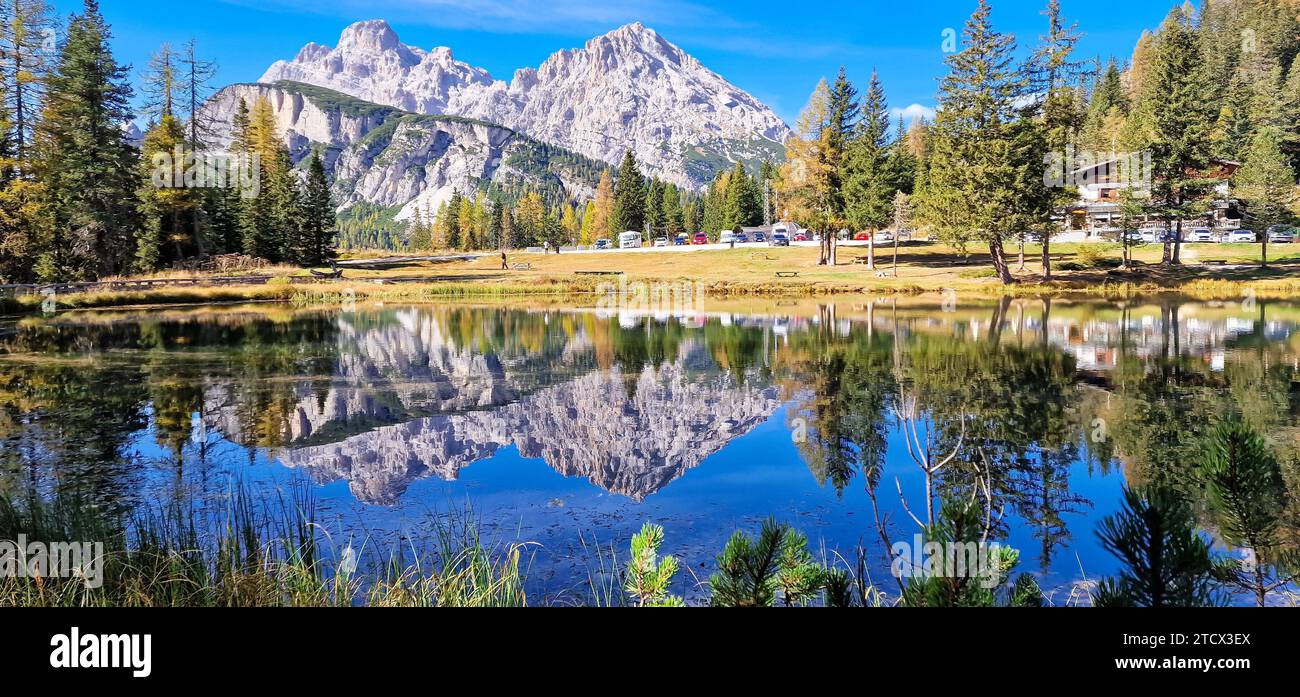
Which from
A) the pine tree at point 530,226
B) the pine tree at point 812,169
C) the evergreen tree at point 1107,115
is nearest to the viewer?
the pine tree at point 812,169

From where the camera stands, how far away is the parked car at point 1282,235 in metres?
66.8

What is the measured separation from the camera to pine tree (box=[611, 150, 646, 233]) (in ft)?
378

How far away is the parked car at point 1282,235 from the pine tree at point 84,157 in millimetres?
94104

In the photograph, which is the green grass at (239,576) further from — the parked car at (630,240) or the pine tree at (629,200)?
the pine tree at (629,200)

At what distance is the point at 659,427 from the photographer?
15695 mm

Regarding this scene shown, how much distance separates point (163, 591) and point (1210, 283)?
189 feet

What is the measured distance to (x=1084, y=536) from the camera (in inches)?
342

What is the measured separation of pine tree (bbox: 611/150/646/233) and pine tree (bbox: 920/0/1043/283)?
65.0m

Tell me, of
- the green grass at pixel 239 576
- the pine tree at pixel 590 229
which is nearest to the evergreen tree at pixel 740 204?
the pine tree at pixel 590 229

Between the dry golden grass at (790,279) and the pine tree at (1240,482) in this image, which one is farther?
the dry golden grass at (790,279)

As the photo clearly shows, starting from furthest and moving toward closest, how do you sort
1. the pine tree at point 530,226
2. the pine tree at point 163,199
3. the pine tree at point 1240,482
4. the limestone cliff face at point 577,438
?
the pine tree at point 530,226 < the pine tree at point 163,199 < the limestone cliff face at point 577,438 < the pine tree at point 1240,482

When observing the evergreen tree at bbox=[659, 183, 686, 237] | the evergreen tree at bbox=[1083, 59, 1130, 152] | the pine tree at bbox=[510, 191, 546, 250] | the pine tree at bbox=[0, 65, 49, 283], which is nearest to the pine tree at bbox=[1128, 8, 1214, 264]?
the evergreen tree at bbox=[1083, 59, 1130, 152]

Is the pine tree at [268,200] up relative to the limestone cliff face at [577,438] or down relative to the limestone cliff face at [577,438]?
up
